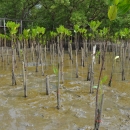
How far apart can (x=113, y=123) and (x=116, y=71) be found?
4.72 metres

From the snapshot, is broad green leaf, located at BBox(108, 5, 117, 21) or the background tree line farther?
the background tree line

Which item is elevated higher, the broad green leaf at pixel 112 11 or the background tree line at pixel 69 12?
the background tree line at pixel 69 12

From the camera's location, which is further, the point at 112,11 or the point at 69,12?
the point at 69,12

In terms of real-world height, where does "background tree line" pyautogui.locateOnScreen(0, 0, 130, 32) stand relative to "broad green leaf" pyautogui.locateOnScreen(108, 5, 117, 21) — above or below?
above

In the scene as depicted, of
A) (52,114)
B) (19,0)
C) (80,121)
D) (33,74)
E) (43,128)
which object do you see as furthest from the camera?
A: (19,0)

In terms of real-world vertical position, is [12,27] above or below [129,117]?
above

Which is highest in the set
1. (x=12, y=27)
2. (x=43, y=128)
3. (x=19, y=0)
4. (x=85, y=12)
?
(x=19, y=0)

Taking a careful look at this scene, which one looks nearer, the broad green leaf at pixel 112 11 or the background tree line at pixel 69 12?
the broad green leaf at pixel 112 11

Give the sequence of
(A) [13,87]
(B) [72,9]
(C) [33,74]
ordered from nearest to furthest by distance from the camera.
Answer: (A) [13,87] → (C) [33,74] → (B) [72,9]

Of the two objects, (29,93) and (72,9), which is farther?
(72,9)

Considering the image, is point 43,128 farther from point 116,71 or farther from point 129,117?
point 116,71

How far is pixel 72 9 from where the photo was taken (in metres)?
16.7

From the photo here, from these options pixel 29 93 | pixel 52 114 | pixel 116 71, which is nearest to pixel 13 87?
pixel 29 93

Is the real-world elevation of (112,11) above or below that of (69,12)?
below
